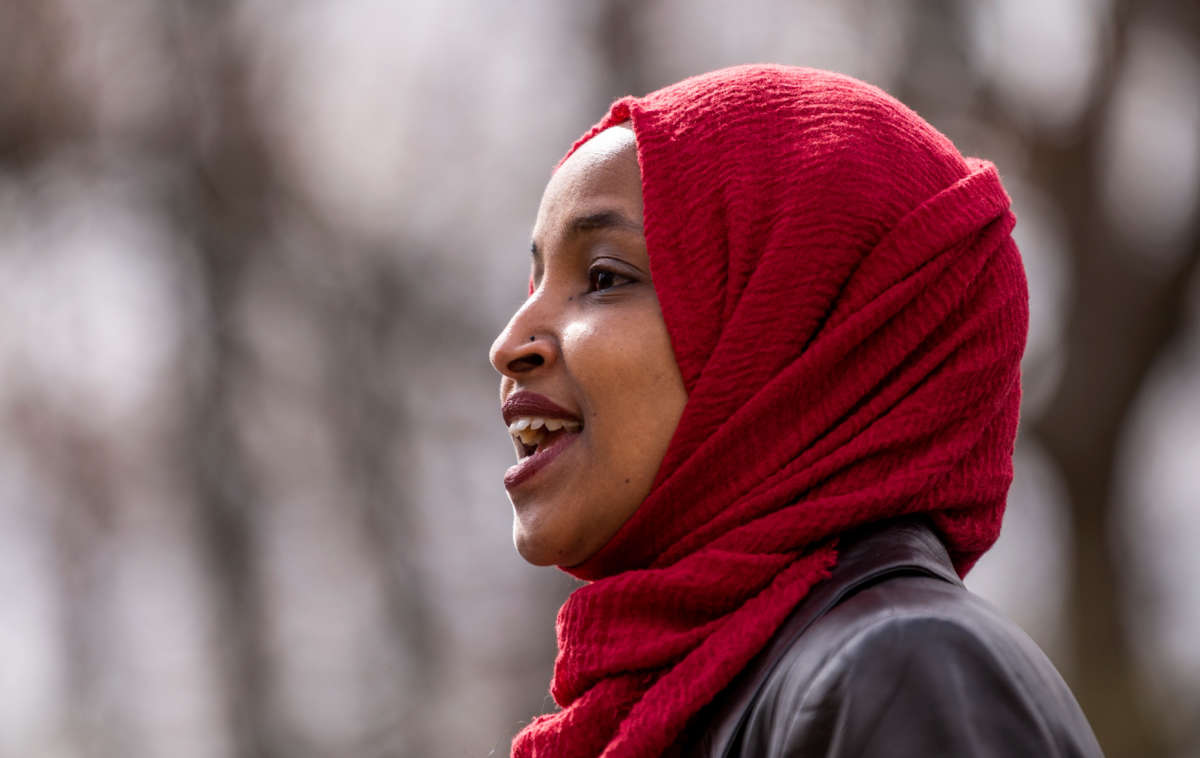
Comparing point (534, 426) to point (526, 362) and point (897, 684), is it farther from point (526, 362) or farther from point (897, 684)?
point (897, 684)

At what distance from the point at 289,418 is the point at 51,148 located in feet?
8.76

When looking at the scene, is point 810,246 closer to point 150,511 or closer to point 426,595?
point 426,595

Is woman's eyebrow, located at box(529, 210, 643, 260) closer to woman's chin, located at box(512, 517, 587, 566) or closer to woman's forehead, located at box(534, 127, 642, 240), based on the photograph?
woman's forehead, located at box(534, 127, 642, 240)

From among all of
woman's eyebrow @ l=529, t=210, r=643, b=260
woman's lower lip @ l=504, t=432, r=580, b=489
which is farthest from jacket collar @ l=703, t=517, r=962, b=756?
woman's eyebrow @ l=529, t=210, r=643, b=260

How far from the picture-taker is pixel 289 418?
937cm

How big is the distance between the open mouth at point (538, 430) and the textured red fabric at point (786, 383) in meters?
0.19

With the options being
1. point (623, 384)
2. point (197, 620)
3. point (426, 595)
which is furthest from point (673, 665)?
point (197, 620)

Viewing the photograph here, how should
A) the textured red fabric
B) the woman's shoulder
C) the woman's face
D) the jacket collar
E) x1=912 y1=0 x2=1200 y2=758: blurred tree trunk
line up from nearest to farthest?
the woman's shoulder → the jacket collar → the textured red fabric → the woman's face → x1=912 y1=0 x2=1200 y2=758: blurred tree trunk

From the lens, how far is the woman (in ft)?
5.91

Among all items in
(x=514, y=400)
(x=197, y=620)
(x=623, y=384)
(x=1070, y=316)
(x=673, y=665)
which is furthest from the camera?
(x=197, y=620)

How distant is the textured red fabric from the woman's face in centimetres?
4

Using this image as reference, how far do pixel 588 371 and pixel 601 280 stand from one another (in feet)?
0.53

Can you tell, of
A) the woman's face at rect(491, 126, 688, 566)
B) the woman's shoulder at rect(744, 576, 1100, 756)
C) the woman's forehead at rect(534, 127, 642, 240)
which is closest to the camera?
the woman's shoulder at rect(744, 576, 1100, 756)

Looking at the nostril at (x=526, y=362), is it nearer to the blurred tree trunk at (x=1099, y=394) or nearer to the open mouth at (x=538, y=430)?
the open mouth at (x=538, y=430)
